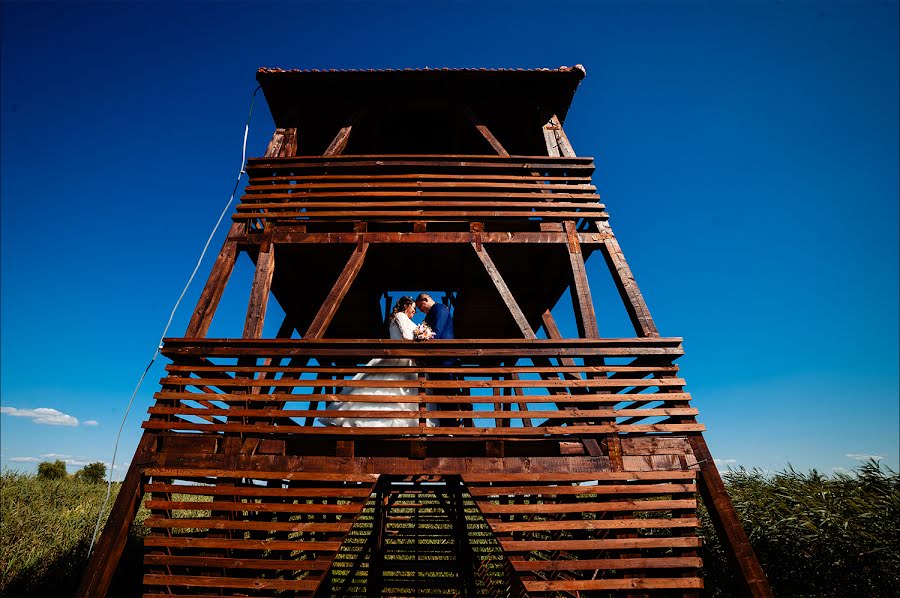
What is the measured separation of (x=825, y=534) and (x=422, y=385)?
852cm

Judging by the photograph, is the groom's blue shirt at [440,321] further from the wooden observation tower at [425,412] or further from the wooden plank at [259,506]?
the wooden plank at [259,506]

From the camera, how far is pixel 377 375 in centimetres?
531

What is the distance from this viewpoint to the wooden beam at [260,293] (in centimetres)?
571

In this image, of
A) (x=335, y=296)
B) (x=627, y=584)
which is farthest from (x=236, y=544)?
(x=627, y=584)

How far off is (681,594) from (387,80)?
9.06m

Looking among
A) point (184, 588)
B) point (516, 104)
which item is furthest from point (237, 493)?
point (516, 104)

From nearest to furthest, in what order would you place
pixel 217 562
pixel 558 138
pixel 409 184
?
1. pixel 217 562
2. pixel 409 184
3. pixel 558 138

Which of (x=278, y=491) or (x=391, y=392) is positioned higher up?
(x=391, y=392)

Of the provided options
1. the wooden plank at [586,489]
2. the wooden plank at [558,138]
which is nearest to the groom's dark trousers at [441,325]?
the wooden plank at [586,489]

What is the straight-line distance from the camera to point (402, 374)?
17.3 ft

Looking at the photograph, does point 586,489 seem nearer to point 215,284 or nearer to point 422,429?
point 422,429

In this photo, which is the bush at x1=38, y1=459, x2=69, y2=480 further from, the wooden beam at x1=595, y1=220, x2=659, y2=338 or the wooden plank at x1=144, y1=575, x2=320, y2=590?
the wooden beam at x1=595, y1=220, x2=659, y2=338

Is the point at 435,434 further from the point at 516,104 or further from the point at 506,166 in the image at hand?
the point at 516,104

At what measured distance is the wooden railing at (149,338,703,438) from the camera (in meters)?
4.69
